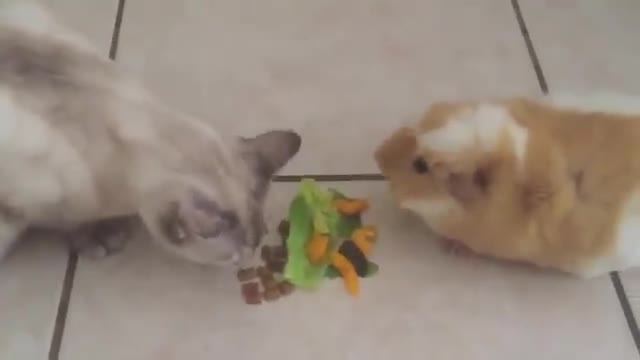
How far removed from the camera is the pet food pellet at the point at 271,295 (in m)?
1.02

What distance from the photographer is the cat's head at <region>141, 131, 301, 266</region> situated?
37.0 inches

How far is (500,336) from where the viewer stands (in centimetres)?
100

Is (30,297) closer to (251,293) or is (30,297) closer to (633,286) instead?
(251,293)

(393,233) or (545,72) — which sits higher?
(545,72)

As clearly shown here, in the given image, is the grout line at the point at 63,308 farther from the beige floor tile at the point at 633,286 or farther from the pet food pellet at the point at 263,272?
the beige floor tile at the point at 633,286

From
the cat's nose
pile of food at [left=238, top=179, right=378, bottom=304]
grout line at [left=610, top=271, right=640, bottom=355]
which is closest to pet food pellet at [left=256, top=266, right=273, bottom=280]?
pile of food at [left=238, top=179, right=378, bottom=304]

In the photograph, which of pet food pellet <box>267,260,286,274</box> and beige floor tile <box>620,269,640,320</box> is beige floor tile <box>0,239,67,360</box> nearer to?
pet food pellet <box>267,260,286,274</box>

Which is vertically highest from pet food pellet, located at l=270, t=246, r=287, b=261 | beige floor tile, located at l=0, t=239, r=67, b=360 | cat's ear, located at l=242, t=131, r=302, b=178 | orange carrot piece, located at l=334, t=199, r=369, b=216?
cat's ear, located at l=242, t=131, r=302, b=178

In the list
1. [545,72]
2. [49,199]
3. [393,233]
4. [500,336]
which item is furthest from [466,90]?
[49,199]

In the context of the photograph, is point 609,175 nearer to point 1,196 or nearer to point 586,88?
point 586,88

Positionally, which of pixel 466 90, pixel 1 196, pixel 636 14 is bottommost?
pixel 1 196

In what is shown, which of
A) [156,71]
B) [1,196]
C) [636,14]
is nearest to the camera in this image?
[1,196]

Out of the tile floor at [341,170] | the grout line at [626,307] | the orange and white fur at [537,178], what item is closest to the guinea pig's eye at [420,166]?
the orange and white fur at [537,178]

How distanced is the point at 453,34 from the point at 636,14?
9.4 inches
